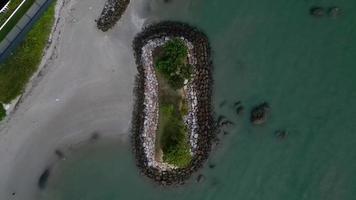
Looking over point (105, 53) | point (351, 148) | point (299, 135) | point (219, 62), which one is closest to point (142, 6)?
point (105, 53)

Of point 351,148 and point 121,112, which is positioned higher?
point 121,112

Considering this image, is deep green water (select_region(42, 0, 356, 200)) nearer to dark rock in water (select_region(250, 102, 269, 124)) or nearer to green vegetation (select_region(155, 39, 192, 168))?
dark rock in water (select_region(250, 102, 269, 124))

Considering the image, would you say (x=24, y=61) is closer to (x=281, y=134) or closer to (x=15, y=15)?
(x=15, y=15)

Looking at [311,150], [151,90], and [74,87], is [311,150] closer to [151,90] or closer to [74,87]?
[151,90]

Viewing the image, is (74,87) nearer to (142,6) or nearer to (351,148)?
(142,6)

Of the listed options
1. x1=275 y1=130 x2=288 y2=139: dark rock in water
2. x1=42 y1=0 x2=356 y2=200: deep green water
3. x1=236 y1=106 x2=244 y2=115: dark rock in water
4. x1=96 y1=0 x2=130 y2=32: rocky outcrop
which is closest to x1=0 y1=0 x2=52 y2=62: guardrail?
x1=96 y1=0 x2=130 y2=32: rocky outcrop

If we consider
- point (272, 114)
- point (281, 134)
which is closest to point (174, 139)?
point (272, 114)

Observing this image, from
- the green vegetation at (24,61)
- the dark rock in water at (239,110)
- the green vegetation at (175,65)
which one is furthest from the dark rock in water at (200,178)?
the green vegetation at (24,61)

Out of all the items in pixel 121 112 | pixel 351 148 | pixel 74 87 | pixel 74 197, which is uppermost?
pixel 74 87
